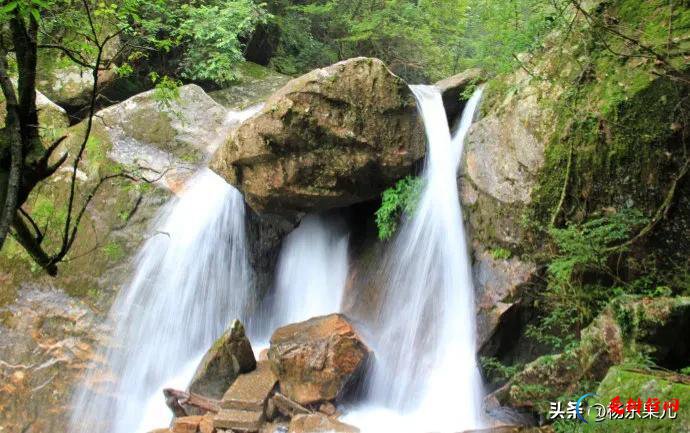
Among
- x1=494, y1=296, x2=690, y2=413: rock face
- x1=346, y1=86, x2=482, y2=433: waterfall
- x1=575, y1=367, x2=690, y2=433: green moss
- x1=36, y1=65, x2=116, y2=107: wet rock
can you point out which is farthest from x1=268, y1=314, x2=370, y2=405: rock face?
x1=36, y1=65, x2=116, y2=107: wet rock

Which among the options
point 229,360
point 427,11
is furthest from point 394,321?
point 427,11

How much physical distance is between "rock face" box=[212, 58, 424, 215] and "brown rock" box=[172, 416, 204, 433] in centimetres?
310

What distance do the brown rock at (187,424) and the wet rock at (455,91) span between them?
5.88m

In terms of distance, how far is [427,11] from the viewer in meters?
13.5

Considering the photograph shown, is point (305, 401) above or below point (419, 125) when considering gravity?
below

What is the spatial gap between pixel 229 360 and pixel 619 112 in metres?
5.63

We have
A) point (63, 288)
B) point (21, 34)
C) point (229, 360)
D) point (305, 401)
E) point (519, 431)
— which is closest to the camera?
point (21, 34)

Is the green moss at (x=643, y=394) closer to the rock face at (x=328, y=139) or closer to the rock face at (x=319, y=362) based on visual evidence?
the rock face at (x=319, y=362)

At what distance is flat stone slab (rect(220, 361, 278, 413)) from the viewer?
19.7 ft

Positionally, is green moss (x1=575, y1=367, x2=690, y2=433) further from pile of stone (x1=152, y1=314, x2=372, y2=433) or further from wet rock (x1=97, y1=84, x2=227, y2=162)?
wet rock (x1=97, y1=84, x2=227, y2=162)

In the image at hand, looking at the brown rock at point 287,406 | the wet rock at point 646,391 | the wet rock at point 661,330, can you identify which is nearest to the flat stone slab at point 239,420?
the brown rock at point 287,406

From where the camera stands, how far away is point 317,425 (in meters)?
5.69

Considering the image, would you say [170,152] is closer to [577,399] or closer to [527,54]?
[527,54]

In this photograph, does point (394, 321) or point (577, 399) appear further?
point (394, 321)
